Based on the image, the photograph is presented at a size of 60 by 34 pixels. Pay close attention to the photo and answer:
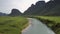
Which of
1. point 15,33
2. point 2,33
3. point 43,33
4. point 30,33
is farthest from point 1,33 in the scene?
point 43,33

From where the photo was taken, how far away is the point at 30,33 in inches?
1813

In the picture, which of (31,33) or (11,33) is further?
(31,33)

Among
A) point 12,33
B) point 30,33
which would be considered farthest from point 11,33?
point 30,33

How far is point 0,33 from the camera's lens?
38656mm

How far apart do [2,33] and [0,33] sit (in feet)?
1.39

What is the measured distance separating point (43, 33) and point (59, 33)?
769 cm

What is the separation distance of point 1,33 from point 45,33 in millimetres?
12437

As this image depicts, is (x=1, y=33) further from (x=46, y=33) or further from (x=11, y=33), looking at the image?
(x=46, y=33)

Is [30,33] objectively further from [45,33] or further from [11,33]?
[11,33]

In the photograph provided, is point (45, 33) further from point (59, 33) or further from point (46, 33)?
point (59, 33)

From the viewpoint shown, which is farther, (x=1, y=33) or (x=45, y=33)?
(x=45, y=33)

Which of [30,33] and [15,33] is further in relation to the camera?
[30,33]

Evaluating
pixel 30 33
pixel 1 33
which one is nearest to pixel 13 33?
pixel 1 33

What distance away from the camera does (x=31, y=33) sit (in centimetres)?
4600
